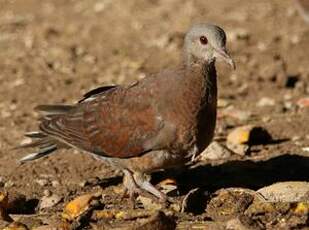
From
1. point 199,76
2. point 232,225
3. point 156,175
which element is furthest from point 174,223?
point 156,175

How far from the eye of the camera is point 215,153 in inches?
302

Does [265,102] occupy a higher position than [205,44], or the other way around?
[205,44]

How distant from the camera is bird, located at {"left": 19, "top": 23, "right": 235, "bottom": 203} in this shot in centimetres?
632

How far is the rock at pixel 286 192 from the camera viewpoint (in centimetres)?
618

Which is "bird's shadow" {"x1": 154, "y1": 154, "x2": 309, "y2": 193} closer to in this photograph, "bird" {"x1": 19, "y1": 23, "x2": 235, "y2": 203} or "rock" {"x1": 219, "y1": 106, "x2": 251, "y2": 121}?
"bird" {"x1": 19, "y1": 23, "x2": 235, "y2": 203}

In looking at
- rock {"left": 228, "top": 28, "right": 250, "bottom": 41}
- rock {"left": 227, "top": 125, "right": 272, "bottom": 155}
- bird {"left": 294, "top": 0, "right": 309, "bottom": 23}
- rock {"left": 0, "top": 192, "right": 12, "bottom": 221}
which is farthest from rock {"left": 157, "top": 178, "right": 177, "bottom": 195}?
rock {"left": 228, "top": 28, "right": 250, "bottom": 41}

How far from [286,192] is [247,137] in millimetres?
1708

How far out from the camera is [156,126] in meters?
6.40

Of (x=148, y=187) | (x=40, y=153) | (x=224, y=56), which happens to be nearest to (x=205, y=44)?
(x=224, y=56)

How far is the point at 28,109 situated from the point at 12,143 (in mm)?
1079

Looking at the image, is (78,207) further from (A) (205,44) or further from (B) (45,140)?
(A) (205,44)

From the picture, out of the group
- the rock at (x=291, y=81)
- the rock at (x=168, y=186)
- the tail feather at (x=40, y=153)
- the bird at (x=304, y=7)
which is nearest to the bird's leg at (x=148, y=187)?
the rock at (x=168, y=186)

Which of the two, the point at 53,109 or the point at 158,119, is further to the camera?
the point at 53,109

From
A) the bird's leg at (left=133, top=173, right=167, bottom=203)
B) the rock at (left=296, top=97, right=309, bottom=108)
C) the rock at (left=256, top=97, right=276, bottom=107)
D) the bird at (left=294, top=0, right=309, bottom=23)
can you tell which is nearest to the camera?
the bird's leg at (left=133, top=173, right=167, bottom=203)
